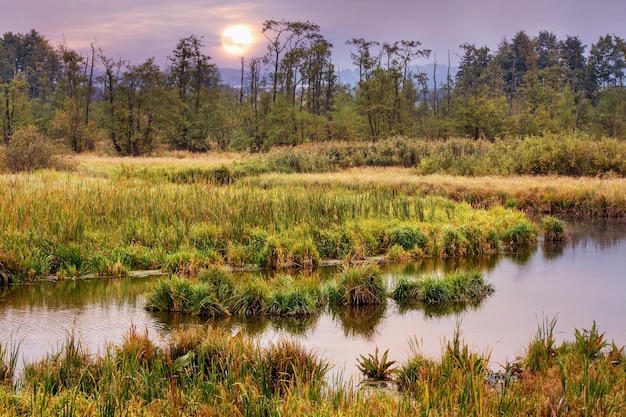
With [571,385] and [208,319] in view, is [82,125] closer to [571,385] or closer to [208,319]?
[208,319]

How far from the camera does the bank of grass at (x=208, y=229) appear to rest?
1260 centimetres

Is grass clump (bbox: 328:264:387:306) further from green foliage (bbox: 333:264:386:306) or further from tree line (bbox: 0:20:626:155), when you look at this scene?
tree line (bbox: 0:20:626:155)

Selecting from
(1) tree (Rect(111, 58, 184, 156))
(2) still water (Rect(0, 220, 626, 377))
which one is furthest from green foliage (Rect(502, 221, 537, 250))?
(1) tree (Rect(111, 58, 184, 156))

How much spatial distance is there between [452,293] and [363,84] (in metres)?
39.3

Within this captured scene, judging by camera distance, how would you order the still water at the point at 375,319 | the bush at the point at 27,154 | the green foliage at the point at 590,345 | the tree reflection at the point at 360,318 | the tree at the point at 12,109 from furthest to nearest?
the tree at the point at 12,109 → the bush at the point at 27,154 → the tree reflection at the point at 360,318 → the still water at the point at 375,319 → the green foliage at the point at 590,345

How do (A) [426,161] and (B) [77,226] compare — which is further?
(A) [426,161]

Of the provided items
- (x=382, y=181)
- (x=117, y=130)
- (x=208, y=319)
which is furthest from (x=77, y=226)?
(x=117, y=130)

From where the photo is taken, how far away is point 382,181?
25219 mm

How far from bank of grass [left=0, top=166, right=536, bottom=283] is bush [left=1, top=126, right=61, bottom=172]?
28.8 feet

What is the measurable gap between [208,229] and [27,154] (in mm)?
15935

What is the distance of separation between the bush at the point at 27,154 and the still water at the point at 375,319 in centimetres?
1685

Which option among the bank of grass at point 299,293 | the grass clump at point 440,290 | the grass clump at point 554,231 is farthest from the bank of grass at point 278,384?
the grass clump at point 554,231

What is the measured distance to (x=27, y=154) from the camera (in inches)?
1050

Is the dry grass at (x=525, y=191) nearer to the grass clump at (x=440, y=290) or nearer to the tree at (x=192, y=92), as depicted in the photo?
the grass clump at (x=440, y=290)
